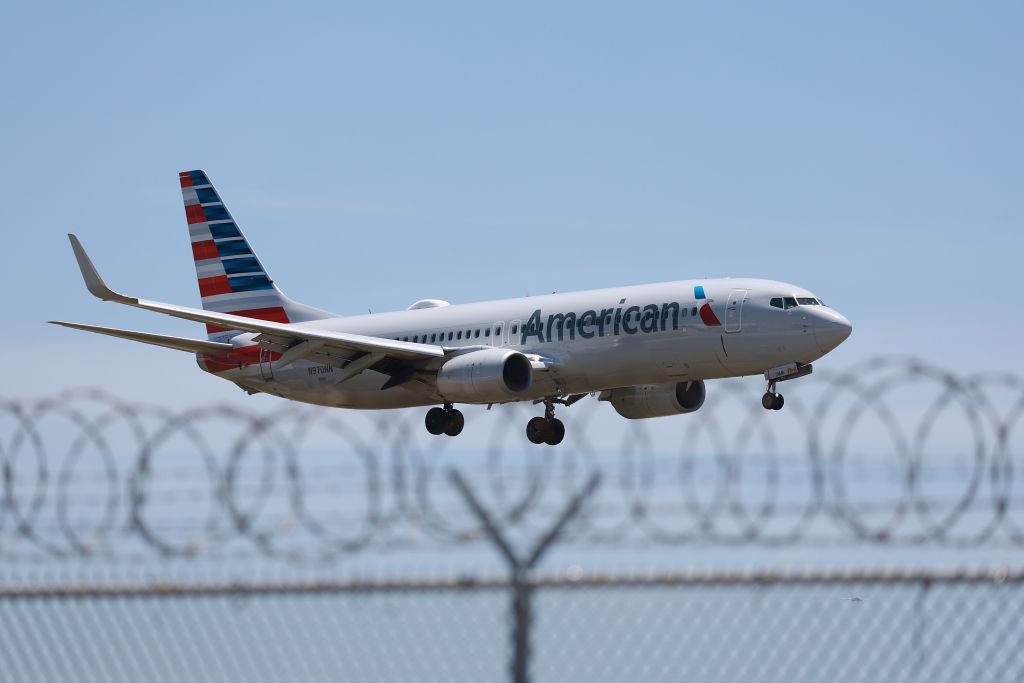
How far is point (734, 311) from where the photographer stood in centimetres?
4225

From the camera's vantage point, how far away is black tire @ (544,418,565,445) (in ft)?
166

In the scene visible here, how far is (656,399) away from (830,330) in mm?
8733

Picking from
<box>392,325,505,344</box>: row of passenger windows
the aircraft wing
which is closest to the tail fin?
<box>392,325,505,344</box>: row of passenger windows

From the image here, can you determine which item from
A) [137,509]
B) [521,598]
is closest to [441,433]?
[137,509]

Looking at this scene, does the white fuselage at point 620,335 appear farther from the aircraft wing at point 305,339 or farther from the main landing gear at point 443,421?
the aircraft wing at point 305,339

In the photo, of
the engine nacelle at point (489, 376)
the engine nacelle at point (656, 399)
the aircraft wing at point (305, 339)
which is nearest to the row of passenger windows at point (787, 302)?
the engine nacelle at point (656, 399)

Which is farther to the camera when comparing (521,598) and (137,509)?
(137,509)

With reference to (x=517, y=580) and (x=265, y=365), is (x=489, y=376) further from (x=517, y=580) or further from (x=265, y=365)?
(x=517, y=580)

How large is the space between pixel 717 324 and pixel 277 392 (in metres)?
17.0

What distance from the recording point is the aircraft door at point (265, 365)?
5206 cm

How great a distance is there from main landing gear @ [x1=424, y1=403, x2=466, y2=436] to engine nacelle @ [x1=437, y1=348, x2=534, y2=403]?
3.26m

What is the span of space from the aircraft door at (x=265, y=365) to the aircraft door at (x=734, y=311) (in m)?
16.6

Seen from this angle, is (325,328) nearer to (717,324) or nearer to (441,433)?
(441,433)

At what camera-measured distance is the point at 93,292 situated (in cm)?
4250
